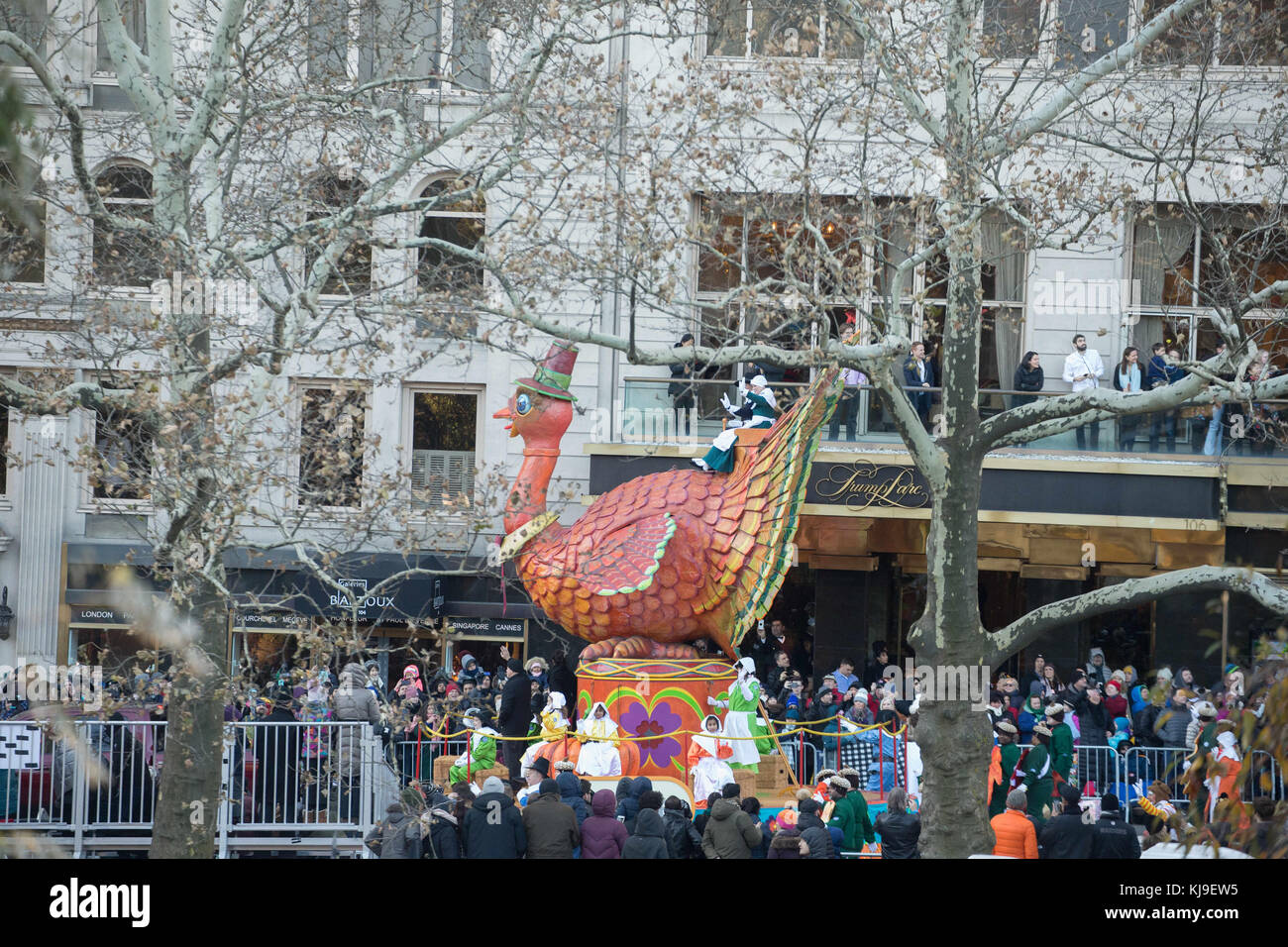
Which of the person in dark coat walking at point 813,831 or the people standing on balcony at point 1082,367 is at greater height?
the people standing on balcony at point 1082,367

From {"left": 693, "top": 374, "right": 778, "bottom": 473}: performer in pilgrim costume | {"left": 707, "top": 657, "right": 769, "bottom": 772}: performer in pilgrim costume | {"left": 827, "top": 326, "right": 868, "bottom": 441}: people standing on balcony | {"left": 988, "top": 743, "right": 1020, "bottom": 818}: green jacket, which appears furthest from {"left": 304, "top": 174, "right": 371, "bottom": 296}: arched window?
{"left": 988, "top": 743, "right": 1020, "bottom": 818}: green jacket

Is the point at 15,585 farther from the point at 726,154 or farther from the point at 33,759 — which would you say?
the point at 726,154

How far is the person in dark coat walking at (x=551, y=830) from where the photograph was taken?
12.0 metres

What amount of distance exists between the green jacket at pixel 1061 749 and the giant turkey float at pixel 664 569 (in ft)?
10.8

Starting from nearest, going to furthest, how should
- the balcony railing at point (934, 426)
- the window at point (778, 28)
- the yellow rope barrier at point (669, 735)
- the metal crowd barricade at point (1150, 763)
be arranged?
the window at point (778, 28) < the metal crowd barricade at point (1150, 763) < the yellow rope barrier at point (669, 735) < the balcony railing at point (934, 426)

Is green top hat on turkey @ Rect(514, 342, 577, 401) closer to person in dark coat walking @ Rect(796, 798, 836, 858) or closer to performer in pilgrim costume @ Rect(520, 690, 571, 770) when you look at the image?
performer in pilgrim costume @ Rect(520, 690, 571, 770)

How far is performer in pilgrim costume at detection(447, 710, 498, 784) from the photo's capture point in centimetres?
1659

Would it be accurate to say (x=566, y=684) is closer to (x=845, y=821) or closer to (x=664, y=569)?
(x=664, y=569)

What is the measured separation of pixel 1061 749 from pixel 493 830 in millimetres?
6578

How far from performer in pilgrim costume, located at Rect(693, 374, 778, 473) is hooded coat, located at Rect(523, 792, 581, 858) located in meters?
6.41

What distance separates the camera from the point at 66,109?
11.9 m

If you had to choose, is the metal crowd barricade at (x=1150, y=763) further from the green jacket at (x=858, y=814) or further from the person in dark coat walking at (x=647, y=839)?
the person in dark coat walking at (x=647, y=839)

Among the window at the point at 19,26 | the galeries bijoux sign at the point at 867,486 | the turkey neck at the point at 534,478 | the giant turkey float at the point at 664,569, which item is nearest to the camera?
the window at the point at 19,26

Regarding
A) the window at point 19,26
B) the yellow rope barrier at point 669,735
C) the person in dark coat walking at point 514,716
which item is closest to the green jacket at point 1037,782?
the yellow rope barrier at point 669,735
